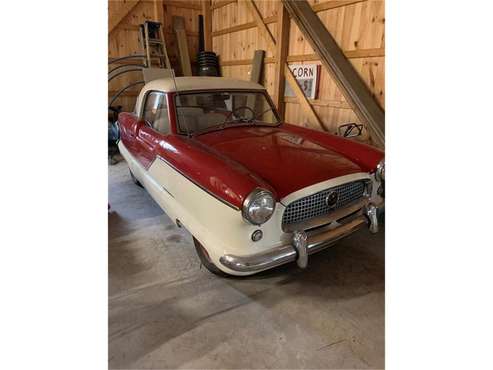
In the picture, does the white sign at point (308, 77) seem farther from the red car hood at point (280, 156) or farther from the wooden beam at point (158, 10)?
the wooden beam at point (158, 10)

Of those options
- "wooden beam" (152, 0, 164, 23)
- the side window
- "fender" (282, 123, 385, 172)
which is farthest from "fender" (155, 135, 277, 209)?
"wooden beam" (152, 0, 164, 23)

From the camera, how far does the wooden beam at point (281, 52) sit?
16.2ft

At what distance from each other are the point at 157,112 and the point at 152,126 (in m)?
0.14

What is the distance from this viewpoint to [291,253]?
69.2 inches

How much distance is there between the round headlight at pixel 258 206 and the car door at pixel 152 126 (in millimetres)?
1246

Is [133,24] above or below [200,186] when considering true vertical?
above

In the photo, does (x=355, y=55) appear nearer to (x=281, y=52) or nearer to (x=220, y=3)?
A: (x=281, y=52)

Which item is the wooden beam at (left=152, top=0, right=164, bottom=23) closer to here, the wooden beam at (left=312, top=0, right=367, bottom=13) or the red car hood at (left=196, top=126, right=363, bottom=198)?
the wooden beam at (left=312, top=0, right=367, bottom=13)

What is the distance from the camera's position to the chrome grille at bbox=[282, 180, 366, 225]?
1866mm

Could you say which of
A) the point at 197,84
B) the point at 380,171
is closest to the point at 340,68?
the point at 197,84

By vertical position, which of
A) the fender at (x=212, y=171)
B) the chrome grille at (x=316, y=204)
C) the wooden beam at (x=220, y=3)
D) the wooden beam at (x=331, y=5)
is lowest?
the chrome grille at (x=316, y=204)

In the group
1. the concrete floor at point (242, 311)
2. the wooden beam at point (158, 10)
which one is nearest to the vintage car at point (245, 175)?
the concrete floor at point (242, 311)
